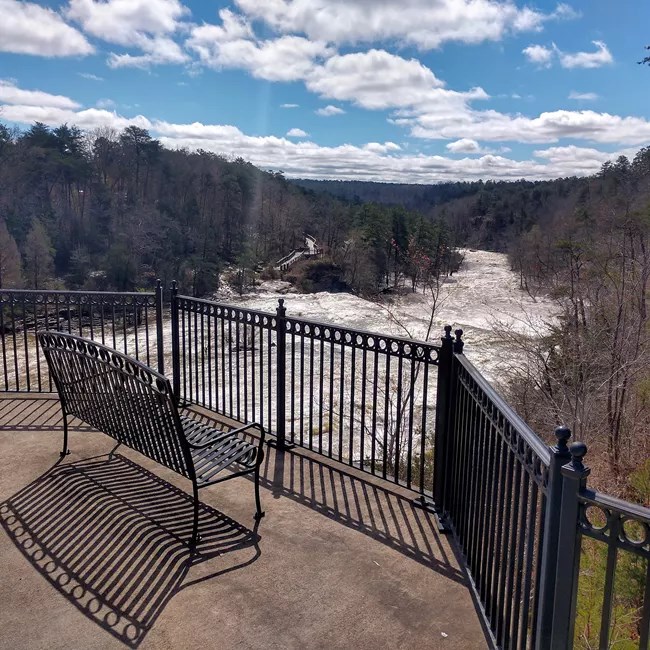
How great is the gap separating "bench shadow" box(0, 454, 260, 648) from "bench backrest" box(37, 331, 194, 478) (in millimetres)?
400

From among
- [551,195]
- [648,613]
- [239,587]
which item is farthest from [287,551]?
[551,195]

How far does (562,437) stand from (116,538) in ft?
8.95

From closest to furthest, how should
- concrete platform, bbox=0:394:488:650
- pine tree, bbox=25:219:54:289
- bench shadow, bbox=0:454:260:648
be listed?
concrete platform, bbox=0:394:488:650 < bench shadow, bbox=0:454:260:648 < pine tree, bbox=25:219:54:289

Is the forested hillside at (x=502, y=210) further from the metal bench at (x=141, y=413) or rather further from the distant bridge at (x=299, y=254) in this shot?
the metal bench at (x=141, y=413)

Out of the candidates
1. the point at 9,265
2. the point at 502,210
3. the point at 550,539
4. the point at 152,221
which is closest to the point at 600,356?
the point at 550,539

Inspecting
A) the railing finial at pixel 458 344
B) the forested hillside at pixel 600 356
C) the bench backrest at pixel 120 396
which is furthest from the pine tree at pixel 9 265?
the railing finial at pixel 458 344

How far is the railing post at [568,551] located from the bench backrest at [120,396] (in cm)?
204

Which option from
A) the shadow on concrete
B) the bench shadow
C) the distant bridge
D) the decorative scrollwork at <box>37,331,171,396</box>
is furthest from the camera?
the distant bridge

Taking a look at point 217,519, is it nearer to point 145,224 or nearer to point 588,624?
point 588,624

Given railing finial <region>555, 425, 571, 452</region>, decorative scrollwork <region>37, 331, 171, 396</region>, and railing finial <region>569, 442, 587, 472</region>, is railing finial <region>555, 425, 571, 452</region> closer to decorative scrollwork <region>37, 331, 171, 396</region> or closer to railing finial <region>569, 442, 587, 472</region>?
railing finial <region>569, 442, 587, 472</region>

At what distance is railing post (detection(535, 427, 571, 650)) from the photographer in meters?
1.74

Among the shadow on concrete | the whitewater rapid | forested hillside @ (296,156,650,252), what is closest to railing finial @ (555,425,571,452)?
the shadow on concrete

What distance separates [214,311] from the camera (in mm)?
5254

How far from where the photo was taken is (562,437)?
5.66 ft
